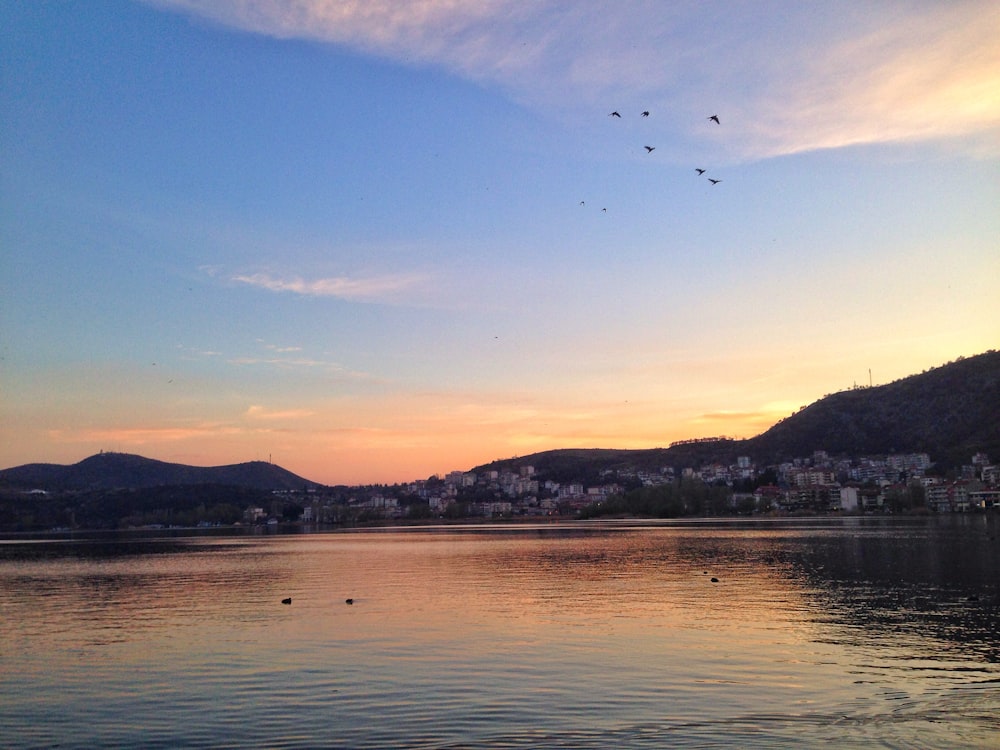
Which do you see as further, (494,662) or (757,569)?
(757,569)

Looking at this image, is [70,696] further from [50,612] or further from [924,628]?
[924,628]

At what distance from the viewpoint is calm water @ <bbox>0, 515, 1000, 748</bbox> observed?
16.1m

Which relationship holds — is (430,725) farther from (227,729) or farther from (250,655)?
(250,655)

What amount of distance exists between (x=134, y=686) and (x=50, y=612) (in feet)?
68.0

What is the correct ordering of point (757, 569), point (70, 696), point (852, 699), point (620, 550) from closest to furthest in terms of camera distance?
1. point (852, 699)
2. point (70, 696)
3. point (757, 569)
4. point (620, 550)

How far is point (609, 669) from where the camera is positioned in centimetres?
2156

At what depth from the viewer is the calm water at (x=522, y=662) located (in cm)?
1606

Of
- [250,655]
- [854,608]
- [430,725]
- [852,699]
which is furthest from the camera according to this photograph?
[854,608]

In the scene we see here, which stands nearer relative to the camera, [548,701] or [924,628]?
[548,701]

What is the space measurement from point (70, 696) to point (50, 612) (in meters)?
20.8

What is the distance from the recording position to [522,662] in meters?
23.0

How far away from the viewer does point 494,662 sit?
23109 millimetres

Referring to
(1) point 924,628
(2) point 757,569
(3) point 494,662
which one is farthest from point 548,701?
(2) point 757,569

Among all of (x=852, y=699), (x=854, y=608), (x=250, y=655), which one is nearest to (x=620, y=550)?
(x=854, y=608)
